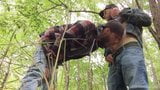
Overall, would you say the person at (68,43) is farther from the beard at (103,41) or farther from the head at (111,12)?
the head at (111,12)

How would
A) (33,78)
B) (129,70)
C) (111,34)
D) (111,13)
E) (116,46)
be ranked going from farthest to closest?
(111,13)
(116,46)
(111,34)
(129,70)
(33,78)

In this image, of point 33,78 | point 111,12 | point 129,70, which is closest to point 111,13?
point 111,12

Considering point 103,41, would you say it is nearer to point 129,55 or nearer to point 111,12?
point 129,55

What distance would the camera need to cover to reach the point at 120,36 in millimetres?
2857

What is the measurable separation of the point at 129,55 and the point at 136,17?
38cm

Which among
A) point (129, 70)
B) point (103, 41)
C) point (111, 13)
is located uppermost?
point (111, 13)

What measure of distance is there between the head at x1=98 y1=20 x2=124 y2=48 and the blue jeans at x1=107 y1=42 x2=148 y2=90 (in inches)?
4.0

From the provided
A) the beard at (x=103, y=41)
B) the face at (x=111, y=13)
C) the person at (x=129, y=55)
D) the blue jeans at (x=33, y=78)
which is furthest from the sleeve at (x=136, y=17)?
the blue jeans at (x=33, y=78)

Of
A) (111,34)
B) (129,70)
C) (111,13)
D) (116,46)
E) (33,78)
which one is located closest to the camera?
(33,78)

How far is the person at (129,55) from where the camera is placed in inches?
106

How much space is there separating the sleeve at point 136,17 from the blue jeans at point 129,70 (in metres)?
0.21

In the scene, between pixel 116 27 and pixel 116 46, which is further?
pixel 116 46

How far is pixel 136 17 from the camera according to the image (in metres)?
2.93

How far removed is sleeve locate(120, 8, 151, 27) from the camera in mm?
2904
